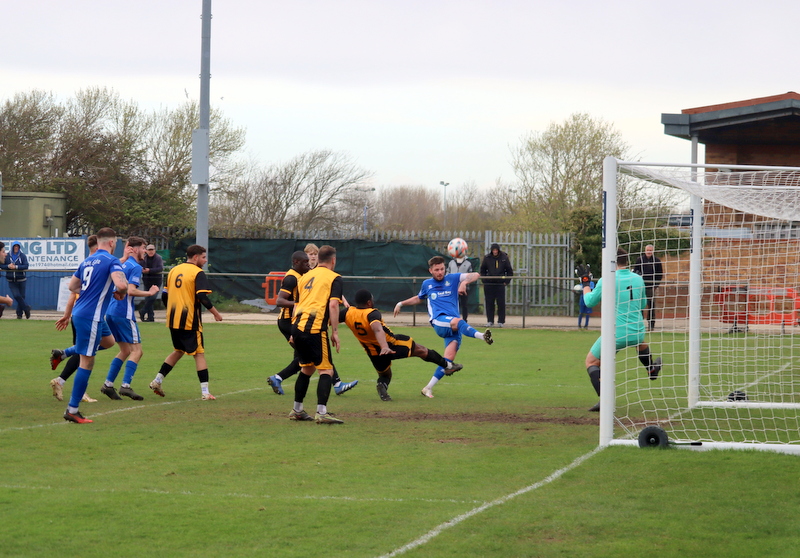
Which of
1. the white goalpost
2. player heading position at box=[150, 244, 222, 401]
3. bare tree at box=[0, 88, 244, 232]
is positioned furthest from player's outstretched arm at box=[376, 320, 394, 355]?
bare tree at box=[0, 88, 244, 232]

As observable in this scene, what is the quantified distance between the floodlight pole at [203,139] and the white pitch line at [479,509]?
52.7ft

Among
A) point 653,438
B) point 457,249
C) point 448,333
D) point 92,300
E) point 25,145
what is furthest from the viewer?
point 25,145

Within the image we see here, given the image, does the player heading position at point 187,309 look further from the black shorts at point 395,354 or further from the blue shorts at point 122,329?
the black shorts at point 395,354

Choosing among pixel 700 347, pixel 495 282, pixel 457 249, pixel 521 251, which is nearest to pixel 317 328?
pixel 700 347

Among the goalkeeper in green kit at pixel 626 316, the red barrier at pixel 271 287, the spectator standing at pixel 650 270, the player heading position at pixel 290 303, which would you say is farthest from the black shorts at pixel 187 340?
the red barrier at pixel 271 287

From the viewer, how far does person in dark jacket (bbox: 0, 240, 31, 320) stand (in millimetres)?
24109

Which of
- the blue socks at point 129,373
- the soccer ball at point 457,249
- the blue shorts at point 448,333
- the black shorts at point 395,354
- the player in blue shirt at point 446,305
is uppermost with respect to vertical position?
the soccer ball at point 457,249

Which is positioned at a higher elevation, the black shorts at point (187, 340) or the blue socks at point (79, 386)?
the black shorts at point (187, 340)

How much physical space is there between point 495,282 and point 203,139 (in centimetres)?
809

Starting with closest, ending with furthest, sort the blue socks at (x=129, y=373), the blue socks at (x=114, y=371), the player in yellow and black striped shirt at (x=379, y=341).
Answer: the player in yellow and black striped shirt at (x=379, y=341), the blue socks at (x=114, y=371), the blue socks at (x=129, y=373)

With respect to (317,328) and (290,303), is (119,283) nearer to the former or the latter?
(317,328)

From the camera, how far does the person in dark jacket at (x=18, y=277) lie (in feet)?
→ 79.1

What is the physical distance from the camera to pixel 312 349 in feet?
29.5

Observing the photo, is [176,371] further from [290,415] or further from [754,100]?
[754,100]
